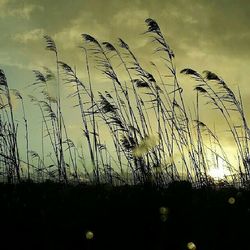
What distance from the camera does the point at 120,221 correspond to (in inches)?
148

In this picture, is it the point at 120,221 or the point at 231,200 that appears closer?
the point at 120,221

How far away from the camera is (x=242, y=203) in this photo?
15.9ft

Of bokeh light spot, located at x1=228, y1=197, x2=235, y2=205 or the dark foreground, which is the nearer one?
the dark foreground

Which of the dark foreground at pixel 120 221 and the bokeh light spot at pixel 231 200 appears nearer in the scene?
the dark foreground at pixel 120 221

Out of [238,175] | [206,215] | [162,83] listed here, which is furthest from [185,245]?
[162,83]

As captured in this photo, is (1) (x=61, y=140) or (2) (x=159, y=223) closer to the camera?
(2) (x=159, y=223)

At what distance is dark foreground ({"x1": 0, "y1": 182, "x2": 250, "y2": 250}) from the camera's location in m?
3.42

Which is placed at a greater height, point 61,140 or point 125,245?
point 61,140

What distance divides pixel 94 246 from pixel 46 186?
2212 millimetres

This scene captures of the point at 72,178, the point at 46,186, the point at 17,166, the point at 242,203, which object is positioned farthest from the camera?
the point at 72,178

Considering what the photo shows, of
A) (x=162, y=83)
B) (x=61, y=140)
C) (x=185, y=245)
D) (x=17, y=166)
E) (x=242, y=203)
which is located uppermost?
(x=162, y=83)

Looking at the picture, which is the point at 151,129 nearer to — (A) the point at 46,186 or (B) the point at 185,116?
(B) the point at 185,116

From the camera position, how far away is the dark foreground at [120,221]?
11.2 feet

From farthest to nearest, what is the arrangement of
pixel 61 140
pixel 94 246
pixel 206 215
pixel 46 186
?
pixel 61 140
pixel 46 186
pixel 206 215
pixel 94 246
